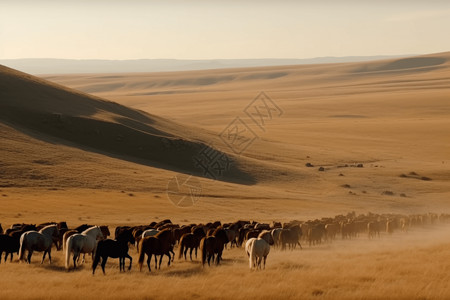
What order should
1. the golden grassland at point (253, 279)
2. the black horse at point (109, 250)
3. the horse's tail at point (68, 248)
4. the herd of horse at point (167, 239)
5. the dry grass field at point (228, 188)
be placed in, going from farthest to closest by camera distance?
the herd of horse at point (167, 239) < the horse's tail at point (68, 248) < the black horse at point (109, 250) < the dry grass field at point (228, 188) < the golden grassland at point (253, 279)

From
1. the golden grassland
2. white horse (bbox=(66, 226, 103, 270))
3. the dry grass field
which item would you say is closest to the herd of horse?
white horse (bbox=(66, 226, 103, 270))

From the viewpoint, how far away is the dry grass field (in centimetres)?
1767

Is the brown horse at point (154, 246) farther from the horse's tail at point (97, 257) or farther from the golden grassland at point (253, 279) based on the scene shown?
the horse's tail at point (97, 257)

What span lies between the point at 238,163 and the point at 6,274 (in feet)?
181

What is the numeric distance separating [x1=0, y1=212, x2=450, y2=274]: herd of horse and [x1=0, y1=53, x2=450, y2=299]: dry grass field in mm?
598

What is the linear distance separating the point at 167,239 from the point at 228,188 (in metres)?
38.4

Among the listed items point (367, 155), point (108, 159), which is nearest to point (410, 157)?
point (367, 155)

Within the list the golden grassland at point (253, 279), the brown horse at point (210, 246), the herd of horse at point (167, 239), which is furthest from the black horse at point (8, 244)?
the brown horse at point (210, 246)

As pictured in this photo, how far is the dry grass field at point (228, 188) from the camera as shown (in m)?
17.7

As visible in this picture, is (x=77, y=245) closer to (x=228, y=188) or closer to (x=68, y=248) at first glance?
(x=68, y=248)

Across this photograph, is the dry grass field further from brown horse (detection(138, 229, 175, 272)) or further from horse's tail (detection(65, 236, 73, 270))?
brown horse (detection(138, 229, 175, 272))

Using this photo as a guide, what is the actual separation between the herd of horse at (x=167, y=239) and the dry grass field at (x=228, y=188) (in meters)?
0.60

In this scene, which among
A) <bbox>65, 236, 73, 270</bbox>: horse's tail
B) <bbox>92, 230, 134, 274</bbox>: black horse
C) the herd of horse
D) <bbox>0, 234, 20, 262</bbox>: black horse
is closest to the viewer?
<bbox>92, 230, 134, 274</bbox>: black horse

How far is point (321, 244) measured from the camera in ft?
103
